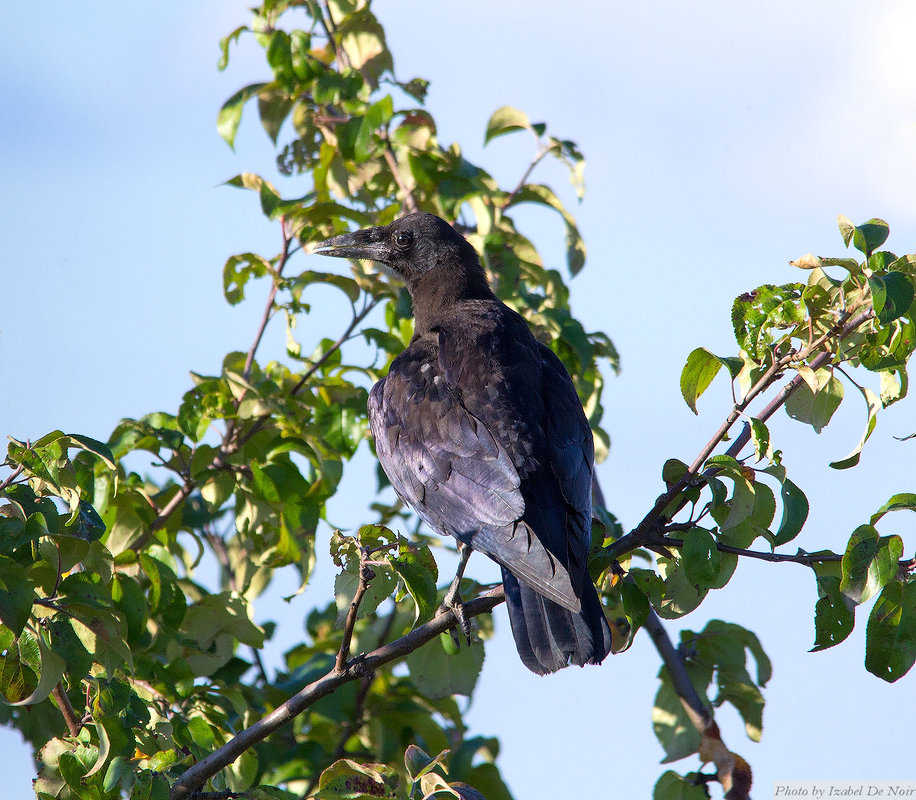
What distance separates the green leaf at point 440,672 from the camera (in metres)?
3.74

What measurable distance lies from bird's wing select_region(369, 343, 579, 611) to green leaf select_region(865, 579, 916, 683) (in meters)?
0.91

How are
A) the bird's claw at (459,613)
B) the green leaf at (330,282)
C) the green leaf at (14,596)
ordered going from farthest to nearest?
the green leaf at (330,282), the bird's claw at (459,613), the green leaf at (14,596)

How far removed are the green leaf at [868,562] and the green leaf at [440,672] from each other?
157cm

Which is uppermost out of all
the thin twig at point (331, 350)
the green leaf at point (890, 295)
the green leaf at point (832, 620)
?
the thin twig at point (331, 350)

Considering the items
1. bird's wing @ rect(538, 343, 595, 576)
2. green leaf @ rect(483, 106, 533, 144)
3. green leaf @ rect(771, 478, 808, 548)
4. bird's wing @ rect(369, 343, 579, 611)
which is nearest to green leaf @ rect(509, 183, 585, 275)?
green leaf @ rect(483, 106, 533, 144)

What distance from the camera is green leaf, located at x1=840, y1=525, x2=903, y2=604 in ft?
8.35

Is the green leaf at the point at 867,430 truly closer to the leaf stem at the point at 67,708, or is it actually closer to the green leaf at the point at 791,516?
the green leaf at the point at 791,516

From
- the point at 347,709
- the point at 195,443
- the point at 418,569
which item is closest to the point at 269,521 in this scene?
the point at 195,443

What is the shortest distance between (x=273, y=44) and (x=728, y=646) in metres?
3.30

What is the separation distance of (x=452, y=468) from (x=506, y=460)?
0.77ft

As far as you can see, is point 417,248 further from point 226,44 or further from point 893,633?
point 893,633

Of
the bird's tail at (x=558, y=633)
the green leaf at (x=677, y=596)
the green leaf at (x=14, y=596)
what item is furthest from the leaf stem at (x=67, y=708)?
the green leaf at (x=677, y=596)

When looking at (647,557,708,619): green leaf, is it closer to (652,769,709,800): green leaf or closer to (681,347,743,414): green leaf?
(681,347,743,414): green leaf

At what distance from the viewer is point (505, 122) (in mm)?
5016
